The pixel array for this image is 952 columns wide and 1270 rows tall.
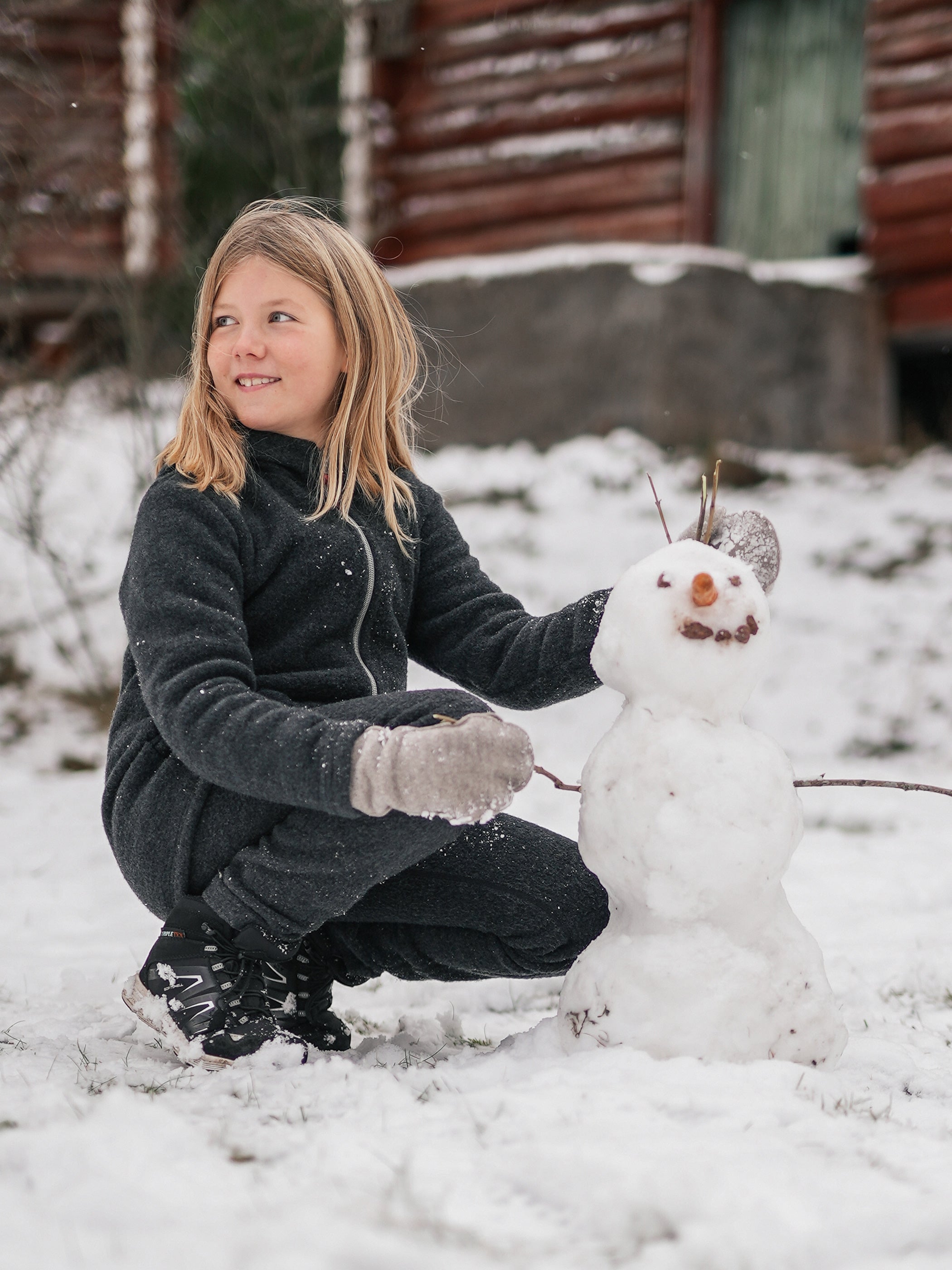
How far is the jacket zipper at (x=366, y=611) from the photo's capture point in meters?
1.95

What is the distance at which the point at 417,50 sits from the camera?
8.13 m

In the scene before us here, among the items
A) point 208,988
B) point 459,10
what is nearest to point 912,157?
point 459,10

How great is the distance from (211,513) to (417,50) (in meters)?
7.31

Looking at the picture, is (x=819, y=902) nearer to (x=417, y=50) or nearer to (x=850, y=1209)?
(x=850, y=1209)

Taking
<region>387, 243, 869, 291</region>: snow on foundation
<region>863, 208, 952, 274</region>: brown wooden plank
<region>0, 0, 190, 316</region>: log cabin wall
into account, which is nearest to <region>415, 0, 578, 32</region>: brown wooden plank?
<region>387, 243, 869, 291</region>: snow on foundation

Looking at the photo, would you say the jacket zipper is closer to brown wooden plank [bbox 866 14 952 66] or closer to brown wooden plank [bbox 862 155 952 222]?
brown wooden plank [bbox 862 155 952 222]

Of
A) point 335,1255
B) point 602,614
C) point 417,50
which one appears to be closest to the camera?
point 335,1255

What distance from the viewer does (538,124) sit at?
771 cm

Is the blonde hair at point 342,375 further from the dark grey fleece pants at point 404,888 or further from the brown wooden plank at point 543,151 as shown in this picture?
the brown wooden plank at point 543,151

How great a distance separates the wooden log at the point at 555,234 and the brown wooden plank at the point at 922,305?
4.41 ft

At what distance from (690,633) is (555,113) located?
22.2ft

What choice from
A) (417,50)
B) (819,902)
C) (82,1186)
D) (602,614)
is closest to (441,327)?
(417,50)

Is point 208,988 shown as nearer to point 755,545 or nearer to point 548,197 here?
point 755,545

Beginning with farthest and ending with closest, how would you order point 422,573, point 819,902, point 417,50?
point 417,50, point 819,902, point 422,573
